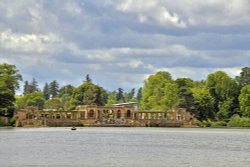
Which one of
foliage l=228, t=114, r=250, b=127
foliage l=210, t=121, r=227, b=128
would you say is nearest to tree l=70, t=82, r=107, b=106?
foliage l=210, t=121, r=227, b=128

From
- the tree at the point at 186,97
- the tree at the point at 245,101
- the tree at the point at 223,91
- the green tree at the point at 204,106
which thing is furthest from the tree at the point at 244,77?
the tree at the point at 245,101

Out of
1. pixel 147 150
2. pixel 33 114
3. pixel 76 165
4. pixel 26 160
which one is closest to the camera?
pixel 76 165

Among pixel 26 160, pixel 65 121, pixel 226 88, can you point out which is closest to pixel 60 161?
pixel 26 160

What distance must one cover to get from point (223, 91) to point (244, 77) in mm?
11842

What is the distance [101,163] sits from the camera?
2132 inches

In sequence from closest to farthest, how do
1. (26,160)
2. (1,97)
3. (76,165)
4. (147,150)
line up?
(76,165), (26,160), (147,150), (1,97)

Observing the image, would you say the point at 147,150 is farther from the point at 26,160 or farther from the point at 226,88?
the point at 226,88

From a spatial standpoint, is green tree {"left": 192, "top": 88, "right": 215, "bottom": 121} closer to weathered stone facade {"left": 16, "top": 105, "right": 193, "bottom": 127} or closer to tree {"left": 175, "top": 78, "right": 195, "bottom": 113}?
tree {"left": 175, "top": 78, "right": 195, "bottom": 113}

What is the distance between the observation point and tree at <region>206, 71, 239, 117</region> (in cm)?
17088

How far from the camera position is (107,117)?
177 meters

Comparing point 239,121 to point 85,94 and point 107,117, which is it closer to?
point 107,117

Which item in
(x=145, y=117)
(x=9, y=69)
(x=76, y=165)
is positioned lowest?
(x=76, y=165)

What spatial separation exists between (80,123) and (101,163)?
118 m

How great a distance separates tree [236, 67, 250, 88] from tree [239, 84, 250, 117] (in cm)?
1745
